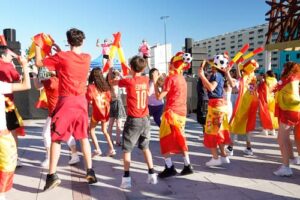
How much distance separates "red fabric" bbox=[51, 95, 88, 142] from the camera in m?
3.89

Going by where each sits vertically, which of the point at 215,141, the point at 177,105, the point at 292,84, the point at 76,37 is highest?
the point at 76,37

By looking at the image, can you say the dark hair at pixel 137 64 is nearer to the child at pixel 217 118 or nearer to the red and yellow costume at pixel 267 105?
the child at pixel 217 118

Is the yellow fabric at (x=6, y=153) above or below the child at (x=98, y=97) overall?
below

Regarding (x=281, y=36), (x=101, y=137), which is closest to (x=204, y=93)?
(x=101, y=137)

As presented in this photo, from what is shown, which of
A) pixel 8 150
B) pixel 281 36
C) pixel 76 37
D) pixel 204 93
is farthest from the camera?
pixel 281 36

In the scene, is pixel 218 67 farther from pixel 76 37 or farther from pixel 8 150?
pixel 8 150

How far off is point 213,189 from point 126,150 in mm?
1253

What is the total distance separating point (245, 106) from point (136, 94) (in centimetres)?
296

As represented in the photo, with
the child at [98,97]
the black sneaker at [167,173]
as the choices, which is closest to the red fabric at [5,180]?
→ the black sneaker at [167,173]

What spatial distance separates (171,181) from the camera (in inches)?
172

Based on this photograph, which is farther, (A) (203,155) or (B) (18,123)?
(A) (203,155)

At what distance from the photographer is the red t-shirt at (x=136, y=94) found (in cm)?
413

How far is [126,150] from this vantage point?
13.5ft

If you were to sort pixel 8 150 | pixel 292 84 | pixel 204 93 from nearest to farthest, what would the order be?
pixel 8 150, pixel 292 84, pixel 204 93
